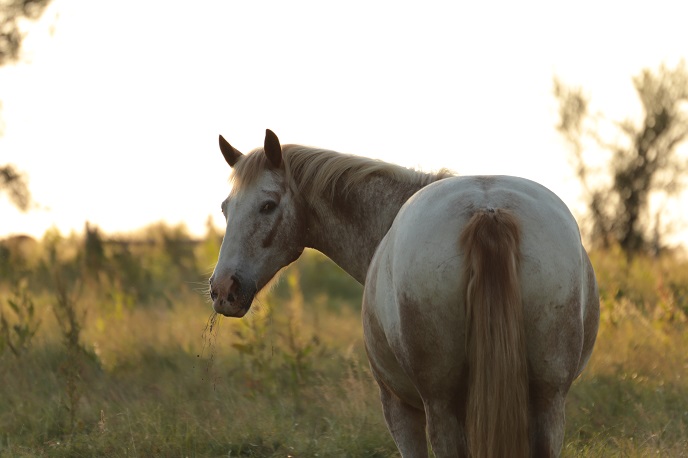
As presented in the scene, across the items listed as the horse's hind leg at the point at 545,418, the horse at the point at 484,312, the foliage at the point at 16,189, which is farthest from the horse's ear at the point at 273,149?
the foliage at the point at 16,189

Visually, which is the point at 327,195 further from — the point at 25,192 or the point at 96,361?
the point at 25,192

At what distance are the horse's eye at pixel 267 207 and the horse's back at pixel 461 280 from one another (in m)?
1.23

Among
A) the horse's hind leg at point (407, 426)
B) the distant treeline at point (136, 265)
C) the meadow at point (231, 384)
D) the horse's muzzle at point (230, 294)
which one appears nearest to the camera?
the horse's hind leg at point (407, 426)

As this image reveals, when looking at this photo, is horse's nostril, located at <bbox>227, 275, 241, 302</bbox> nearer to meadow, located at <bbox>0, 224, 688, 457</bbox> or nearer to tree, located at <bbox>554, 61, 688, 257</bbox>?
meadow, located at <bbox>0, 224, 688, 457</bbox>

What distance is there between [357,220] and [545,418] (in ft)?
5.41

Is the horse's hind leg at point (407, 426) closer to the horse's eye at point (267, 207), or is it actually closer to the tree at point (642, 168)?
the horse's eye at point (267, 207)

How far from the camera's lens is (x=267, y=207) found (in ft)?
14.9

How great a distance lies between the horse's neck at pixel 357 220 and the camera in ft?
15.0

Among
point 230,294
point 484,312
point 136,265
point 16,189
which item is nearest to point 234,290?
point 230,294

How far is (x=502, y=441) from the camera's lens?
10.3 feet

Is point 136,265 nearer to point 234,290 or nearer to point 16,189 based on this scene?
point 16,189

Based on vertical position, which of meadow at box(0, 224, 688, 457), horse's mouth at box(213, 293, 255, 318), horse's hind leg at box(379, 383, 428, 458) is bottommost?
meadow at box(0, 224, 688, 457)

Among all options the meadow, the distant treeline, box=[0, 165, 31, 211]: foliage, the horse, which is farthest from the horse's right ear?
box=[0, 165, 31, 211]: foliage

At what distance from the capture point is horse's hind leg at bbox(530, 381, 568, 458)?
3332mm
